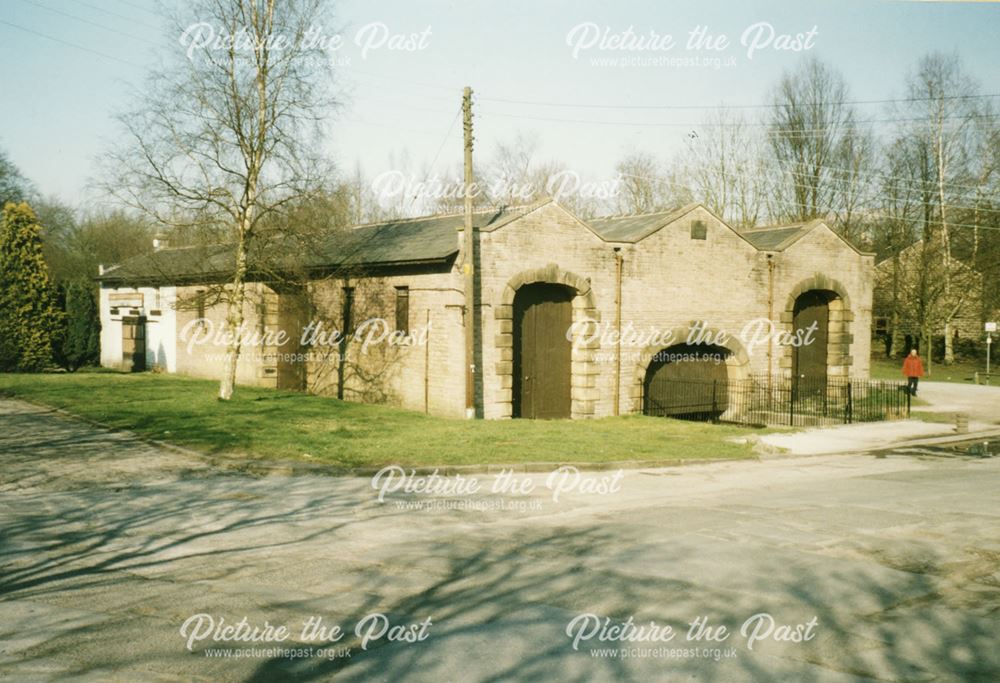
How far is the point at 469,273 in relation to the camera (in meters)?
19.1

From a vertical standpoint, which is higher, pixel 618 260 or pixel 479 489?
pixel 618 260

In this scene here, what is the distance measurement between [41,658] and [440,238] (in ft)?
55.1

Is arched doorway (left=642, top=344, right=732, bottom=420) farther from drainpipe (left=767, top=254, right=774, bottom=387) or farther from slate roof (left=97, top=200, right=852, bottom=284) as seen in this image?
slate roof (left=97, top=200, right=852, bottom=284)

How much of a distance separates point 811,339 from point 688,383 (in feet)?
19.8

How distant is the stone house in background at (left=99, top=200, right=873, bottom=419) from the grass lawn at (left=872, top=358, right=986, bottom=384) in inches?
486

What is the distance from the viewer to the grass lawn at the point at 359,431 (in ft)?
47.3

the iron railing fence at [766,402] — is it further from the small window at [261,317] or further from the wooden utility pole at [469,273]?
the small window at [261,317]

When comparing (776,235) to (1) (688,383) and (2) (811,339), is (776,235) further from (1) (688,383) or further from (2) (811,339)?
(1) (688,383)

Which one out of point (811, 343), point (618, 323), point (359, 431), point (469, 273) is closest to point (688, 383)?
point (618, 323)

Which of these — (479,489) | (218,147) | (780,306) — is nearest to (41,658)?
(479,489)

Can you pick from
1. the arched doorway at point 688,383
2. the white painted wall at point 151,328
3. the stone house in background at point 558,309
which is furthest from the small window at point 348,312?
the white painted wall at point 151,328

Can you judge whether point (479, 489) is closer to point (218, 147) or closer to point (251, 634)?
point (251, 634)

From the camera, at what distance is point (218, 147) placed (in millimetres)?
19484

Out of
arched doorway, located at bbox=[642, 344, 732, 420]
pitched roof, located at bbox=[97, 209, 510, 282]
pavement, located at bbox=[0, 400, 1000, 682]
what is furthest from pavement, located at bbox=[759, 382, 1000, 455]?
pitched roof, located at bbox=[97, 209, 510, 282]
